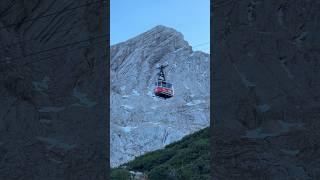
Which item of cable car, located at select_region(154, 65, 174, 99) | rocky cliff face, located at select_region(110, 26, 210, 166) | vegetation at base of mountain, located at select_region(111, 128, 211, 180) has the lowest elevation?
vegetation at base of mountain, located at select_region(111, 128, 211, 180)
